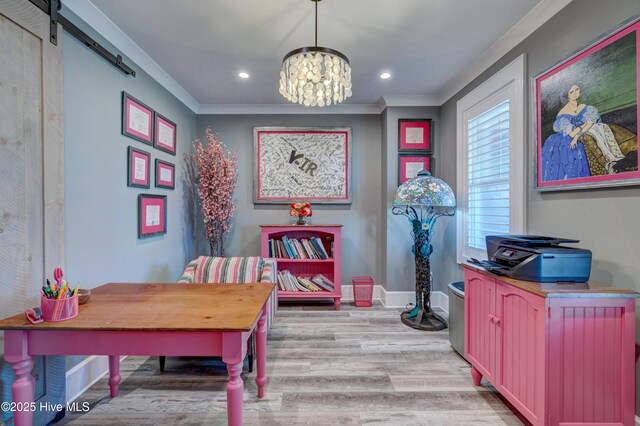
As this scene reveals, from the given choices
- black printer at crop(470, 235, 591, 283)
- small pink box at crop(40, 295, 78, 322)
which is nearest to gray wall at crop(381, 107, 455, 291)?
black printer at crop(470, 235, 591, 283)

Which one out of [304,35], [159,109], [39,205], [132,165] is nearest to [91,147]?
[132,165]

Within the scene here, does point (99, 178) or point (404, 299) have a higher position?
point (99, 178)

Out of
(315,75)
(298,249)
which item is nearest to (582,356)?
(315,75)

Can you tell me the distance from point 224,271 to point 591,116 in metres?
2.67

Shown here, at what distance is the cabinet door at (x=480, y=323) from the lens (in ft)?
5.64

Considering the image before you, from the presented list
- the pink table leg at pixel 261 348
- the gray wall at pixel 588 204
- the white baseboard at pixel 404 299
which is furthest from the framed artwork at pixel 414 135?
the pink table leg at pixel 261 348

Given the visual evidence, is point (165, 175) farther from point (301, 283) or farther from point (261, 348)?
point (261, 348)

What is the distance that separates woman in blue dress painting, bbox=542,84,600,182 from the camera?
1.60m

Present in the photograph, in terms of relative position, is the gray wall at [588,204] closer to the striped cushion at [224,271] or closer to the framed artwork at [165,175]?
the striped cushion at [224,271]

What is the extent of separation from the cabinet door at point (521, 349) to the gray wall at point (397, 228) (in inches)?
68.7

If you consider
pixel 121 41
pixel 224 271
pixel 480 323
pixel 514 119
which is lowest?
pixel 480 323

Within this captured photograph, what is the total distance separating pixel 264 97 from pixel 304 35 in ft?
4.22

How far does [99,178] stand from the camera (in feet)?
6.54

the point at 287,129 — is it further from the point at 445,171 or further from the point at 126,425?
the point at 126,425
